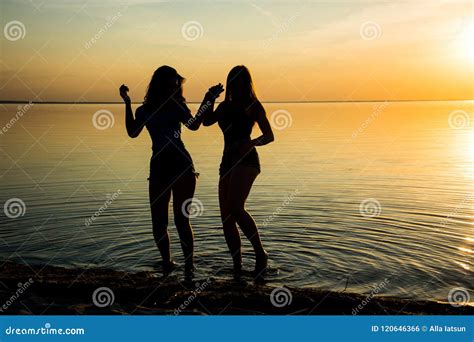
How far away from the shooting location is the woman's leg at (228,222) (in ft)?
21.4

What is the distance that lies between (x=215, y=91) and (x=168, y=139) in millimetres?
840

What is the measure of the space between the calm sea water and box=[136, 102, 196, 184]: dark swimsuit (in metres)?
1.61

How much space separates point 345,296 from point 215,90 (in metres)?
2.67

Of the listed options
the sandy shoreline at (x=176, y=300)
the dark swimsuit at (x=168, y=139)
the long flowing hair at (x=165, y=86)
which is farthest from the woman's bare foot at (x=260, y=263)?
the long flowing hair at (x=165, y=86)

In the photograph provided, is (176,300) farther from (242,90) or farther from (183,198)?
(242,90)

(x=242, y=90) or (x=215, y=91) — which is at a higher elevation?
(x=242, y=90)

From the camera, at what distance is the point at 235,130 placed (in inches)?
253

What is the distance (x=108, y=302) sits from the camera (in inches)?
220

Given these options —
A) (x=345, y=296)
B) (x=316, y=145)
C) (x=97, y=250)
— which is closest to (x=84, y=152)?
(x=316, y=145)

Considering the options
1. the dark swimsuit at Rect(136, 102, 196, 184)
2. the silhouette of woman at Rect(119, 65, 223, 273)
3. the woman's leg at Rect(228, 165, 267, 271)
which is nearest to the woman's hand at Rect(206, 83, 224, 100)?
the silhouette of woman at Rect(119, 65, 223, 273)

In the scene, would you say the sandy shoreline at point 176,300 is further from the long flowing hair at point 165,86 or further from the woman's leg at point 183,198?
the long flowing hair at point 165,86

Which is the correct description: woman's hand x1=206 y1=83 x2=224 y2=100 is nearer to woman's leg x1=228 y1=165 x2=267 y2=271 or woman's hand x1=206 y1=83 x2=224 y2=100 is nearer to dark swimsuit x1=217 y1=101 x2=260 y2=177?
dark swimsuit x1=217 y1=101 x2=260 y2=177

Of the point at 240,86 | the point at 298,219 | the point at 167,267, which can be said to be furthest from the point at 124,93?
the point at 298,219

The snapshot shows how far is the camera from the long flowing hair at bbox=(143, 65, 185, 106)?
6316 millimetres
